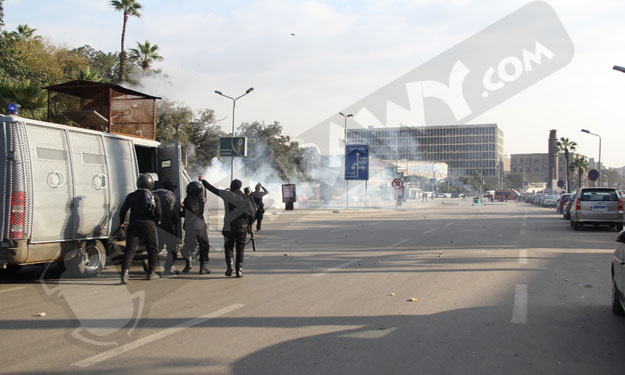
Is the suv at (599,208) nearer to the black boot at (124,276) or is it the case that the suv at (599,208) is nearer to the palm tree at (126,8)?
the black boot at (124,276)

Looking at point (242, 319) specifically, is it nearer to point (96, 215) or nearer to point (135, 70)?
point (96, 215)

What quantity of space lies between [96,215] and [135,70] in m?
37.8

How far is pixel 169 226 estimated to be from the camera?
9648mm

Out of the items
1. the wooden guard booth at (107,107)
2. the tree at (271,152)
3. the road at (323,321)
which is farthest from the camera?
the tree at (271,152)

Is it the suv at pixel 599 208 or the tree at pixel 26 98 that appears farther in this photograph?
the suv at pixel 599 208

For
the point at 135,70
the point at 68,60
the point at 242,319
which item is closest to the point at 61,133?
the point at 242,319

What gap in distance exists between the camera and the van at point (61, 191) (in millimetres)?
7613

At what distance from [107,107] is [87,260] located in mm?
5626

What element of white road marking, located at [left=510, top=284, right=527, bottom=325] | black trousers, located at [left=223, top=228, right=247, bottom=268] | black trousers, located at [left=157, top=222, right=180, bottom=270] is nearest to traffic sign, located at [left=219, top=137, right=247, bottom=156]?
black trousers, located at [left=157, top=222, right=180, bottom=270]

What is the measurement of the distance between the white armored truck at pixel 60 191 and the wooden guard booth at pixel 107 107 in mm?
3323

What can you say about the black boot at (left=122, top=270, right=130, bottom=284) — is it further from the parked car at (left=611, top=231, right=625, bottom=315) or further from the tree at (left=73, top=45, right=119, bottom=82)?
the tree at (left=73, top=45, right=119, bottom=82)

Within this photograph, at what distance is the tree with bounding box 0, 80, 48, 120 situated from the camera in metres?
18.4

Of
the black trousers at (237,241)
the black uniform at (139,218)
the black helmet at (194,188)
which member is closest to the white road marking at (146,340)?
the black trousers at (237,241)

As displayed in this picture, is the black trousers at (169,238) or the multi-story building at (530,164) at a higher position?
the multi-story building at (530,164)
